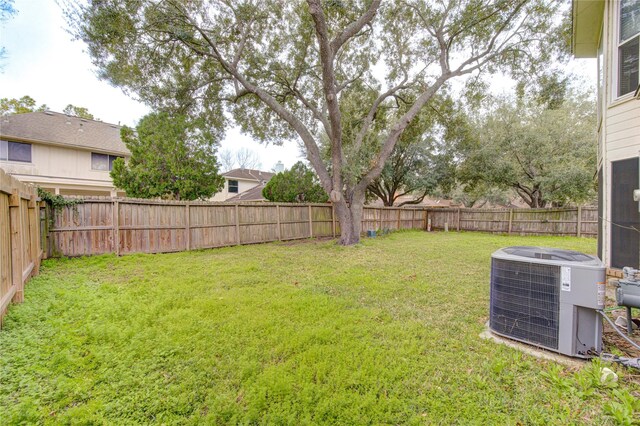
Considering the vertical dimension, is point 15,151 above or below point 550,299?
above

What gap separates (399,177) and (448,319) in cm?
1464

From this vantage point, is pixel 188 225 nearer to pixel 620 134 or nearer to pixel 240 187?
pixel 620 134

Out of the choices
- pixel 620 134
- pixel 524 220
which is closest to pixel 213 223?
pixel 620 134

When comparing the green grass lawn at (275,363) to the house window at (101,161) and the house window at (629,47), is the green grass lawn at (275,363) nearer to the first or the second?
the house window at (629,47)

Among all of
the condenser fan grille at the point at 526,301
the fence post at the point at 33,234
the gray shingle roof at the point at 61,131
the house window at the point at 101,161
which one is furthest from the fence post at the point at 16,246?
the house window at the point at 101,161

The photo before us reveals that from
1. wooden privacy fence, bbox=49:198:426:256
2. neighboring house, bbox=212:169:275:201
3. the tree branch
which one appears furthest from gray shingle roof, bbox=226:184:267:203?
the tree branch

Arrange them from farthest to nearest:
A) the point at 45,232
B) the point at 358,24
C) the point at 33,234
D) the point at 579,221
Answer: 1. the point at 579,221
2. the point at 358,24
3. the point at 45,232
4. the point at 33,234

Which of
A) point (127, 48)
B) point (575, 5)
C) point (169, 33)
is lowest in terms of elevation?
point (575, 5)

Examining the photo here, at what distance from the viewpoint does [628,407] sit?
5.86 ft

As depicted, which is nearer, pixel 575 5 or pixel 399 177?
pixel 575 5

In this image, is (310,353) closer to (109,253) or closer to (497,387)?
(497,387)

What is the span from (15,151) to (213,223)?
10.9 meters

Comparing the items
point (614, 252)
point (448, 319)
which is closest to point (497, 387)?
point (448, 319)

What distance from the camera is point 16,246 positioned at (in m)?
3.37
